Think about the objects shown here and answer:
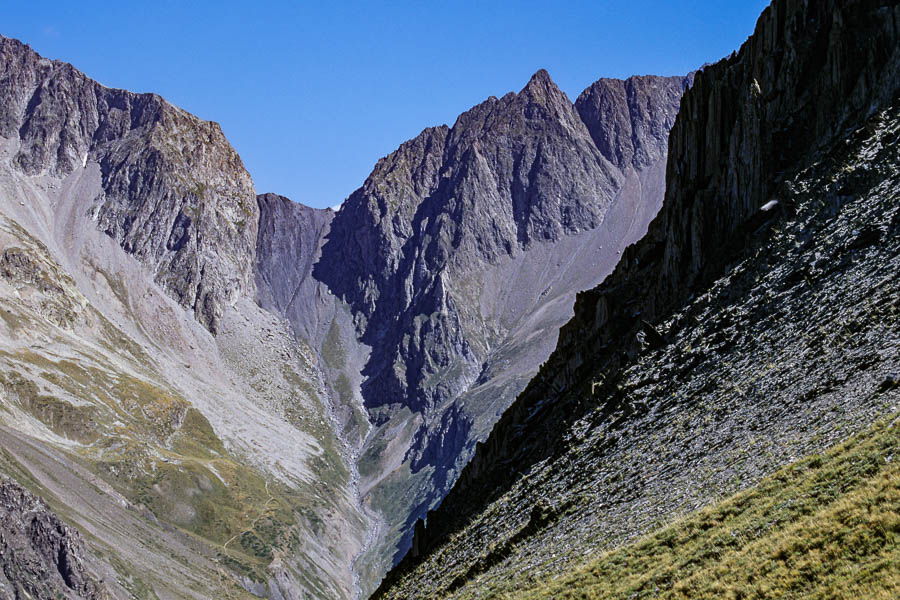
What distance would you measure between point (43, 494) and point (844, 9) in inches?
6771

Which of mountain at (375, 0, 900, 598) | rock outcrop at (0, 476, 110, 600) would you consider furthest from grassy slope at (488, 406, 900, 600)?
rock outcrop at (0, 476, 110, 600)

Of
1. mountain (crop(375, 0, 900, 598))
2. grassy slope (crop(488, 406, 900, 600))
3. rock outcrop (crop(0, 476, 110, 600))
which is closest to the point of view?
grassy slope (crop(488, 406, 900, 600))

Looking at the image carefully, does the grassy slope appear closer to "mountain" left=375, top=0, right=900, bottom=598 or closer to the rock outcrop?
"mountain" left=375, top=0, right=900, bottom=598

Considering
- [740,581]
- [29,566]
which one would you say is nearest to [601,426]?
[740,581]

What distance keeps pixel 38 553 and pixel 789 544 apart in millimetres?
152549

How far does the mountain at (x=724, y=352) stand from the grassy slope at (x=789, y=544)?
0.15 meters

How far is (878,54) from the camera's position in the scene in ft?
195

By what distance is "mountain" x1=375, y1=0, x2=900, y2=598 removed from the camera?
112ft

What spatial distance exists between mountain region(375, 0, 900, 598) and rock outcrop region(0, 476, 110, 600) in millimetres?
100781

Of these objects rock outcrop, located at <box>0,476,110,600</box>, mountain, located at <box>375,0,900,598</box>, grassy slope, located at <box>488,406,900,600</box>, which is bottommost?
grassy slope, located at <box>488,406,900,600</box>

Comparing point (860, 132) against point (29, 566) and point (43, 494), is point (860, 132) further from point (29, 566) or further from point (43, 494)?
point (43, 494)

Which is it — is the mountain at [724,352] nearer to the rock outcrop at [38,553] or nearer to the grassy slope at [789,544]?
the grassy slope at [789,544]

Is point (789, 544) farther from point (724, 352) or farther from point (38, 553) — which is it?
point (38, 553)

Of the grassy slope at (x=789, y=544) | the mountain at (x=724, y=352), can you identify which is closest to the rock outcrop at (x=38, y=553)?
the mountain at (x=724, y=352)
